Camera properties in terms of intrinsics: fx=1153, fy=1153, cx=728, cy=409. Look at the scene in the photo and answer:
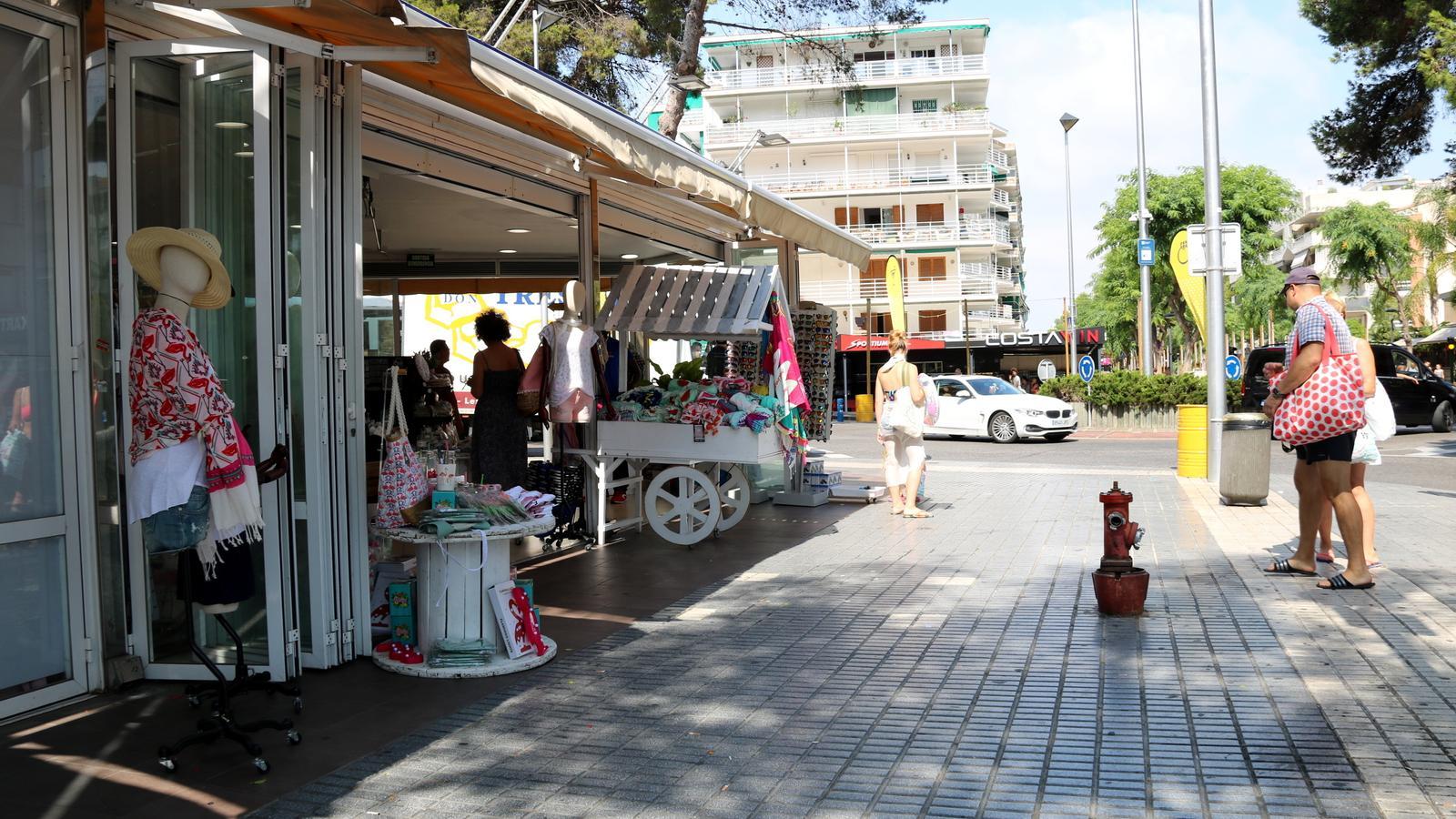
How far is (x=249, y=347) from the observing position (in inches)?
196

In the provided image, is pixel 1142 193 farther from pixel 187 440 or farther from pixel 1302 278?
pixel 187 440

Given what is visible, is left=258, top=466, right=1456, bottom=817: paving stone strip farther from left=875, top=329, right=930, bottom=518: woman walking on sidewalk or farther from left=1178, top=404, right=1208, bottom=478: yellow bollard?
left=1178, top=404, right=1208, bottom=478: yellow bollard

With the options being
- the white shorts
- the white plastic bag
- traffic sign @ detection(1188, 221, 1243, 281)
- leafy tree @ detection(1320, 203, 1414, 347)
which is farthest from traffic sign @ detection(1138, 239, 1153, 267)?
leafy tree @ detection(1320, 203, 1414, 347)

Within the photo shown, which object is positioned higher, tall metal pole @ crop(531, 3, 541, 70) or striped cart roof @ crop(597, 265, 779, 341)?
tall metal pole @ crop(531, 3, 541, 70)

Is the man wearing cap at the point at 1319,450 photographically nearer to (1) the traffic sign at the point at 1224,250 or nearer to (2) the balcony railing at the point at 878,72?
(1) the traffic sign at the point at 1224,250

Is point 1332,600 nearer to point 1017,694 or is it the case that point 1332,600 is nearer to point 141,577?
point 1017,694

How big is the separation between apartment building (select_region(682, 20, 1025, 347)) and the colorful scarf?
152ft

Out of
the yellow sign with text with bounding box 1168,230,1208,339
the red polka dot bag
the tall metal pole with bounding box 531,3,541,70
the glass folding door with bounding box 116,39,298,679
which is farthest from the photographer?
the tall metal pole with bounding box 531,3,541,70

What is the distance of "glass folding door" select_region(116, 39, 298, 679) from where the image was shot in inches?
188

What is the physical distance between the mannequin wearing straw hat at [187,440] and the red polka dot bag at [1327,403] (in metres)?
5.50

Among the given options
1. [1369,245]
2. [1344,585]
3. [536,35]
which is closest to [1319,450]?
[1344,585]

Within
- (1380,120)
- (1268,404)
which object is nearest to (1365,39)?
(1380,120)

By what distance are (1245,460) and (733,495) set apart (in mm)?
4738

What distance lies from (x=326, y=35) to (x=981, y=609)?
445 cm
